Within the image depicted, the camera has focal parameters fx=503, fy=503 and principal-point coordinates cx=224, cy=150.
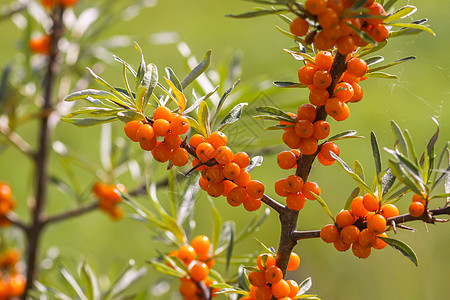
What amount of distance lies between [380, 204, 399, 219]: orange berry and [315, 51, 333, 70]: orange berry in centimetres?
13

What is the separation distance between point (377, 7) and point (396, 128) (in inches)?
4.0

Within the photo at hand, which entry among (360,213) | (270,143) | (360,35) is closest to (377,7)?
(360,35)

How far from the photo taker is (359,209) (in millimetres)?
458

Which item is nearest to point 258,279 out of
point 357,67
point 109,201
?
point 357,67

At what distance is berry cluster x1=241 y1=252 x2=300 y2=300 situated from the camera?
457 mm

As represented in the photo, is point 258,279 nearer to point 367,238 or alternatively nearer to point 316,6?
point 367,238

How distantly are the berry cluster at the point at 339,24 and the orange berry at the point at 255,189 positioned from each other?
0.42 feet

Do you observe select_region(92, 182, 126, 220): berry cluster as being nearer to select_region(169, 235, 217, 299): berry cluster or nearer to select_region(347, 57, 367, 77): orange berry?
select_region(169, 235, 217, 299): berry cluster

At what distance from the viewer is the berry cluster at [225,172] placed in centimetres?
44

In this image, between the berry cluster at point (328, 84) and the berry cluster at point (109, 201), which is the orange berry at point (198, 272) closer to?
the berry cluster at point (328, 84)

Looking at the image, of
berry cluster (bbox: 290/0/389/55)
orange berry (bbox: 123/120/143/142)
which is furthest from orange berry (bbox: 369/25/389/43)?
orange berry (bbox: 123/120/143/142)

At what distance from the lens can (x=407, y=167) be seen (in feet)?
1.33

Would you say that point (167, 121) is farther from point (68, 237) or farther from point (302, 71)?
point (68, 237)

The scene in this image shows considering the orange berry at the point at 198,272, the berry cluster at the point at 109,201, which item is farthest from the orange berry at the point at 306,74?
the berry cluster at the point at 109,201
